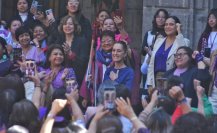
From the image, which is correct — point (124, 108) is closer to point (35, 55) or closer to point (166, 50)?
point (166, 50)

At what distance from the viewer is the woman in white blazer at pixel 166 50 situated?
11.1 metres

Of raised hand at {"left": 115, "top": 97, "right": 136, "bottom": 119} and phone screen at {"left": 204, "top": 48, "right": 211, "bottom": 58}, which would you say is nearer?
raised hand at {"left": 115, "top": 97, "right": 136, "bottom": 119}

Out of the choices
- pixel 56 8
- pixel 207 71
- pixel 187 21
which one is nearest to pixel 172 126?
pixel 207 71

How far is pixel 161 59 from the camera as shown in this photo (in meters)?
11.1

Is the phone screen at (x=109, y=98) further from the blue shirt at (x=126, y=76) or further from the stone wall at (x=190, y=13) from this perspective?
the stone wall at (x=190, y=13)

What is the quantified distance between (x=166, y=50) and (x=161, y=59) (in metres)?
0.15

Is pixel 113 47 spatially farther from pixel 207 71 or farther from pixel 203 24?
pixel 203 24

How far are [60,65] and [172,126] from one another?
4189mm

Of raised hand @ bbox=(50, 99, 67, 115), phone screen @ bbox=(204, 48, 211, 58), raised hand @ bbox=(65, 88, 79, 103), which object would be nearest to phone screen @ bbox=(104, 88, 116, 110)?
raised hand @ bbox=(65, 88, 79, 103)

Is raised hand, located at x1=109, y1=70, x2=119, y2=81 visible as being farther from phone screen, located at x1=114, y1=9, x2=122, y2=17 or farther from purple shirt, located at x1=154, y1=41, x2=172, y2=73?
phone screen, located at x1=114, y1=9, x2=122, y2=17

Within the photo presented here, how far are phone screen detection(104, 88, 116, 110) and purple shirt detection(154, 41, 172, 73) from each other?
328 cm

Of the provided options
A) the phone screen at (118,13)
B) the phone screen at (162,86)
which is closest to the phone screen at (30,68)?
the phone screen at (162,86)

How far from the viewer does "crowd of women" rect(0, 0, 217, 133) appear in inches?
314

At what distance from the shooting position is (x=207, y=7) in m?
14.2
